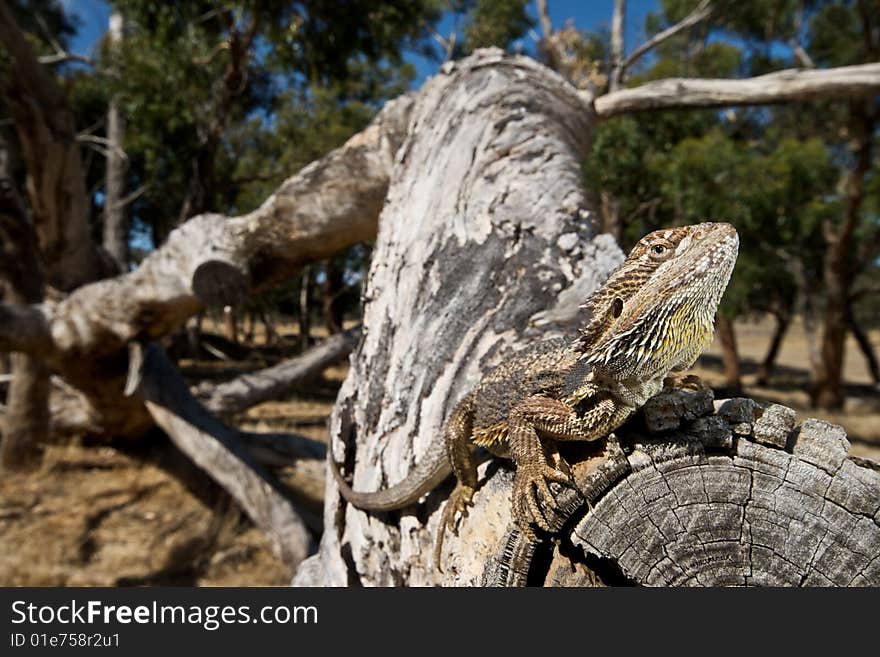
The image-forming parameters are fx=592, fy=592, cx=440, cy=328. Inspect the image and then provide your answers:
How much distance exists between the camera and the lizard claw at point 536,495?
1206mm

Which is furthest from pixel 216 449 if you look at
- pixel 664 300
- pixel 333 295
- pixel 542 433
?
pixel 333 295

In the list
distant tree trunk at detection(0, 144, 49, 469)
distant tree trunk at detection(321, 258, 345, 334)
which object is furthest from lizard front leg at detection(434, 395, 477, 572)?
distant tree trunk at detection(321, 258, 345, 334)

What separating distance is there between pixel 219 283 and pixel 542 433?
108 inches

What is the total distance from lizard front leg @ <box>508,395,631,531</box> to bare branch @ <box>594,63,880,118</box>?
9.98 ft

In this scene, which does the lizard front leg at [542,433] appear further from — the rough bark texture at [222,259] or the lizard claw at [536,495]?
the rough bark texture at [222,259]

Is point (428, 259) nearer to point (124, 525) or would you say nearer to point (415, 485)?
point (415, 485)

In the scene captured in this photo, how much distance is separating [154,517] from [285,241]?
10.5 feet

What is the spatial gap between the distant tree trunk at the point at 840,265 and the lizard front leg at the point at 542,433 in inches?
486

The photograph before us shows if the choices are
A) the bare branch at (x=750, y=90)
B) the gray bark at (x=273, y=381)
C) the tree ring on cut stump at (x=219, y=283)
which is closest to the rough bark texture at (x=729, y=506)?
the tree ring on cut stump at (x=219, y=283)

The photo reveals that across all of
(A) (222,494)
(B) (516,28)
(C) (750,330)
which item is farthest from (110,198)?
(C) (750,330)

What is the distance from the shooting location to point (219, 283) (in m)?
3.58

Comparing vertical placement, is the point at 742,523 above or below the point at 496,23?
below

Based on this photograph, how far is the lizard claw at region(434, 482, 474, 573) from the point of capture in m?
1.54

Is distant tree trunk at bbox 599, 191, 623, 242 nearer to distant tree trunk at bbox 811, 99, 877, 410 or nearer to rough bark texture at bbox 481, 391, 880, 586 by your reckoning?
distant tree trunk at bbox 811, 99, 877, 410
